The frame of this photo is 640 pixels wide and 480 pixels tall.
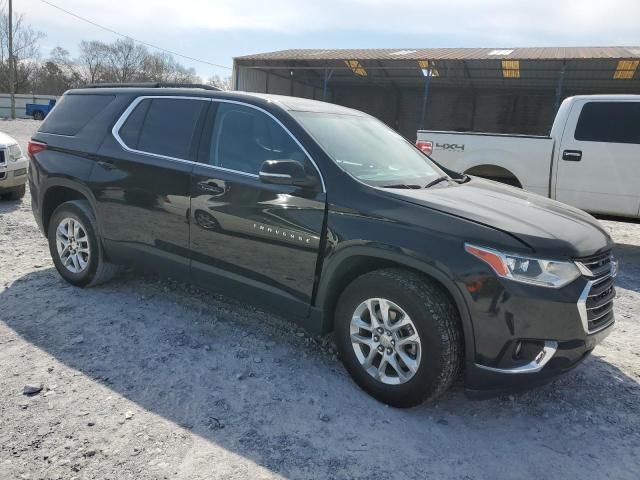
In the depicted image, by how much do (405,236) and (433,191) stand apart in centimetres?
58

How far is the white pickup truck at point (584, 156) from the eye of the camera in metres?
6.71

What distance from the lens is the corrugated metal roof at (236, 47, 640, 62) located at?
55.4 feet

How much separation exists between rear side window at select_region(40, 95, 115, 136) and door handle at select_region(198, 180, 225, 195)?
148cm

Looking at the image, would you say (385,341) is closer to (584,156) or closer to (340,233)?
(340,233)

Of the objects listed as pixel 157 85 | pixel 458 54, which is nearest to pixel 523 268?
pixel 157 85

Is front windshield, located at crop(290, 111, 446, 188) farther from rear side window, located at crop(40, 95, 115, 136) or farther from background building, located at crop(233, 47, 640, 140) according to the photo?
background building, located at crop(233, 47, 640, 140)

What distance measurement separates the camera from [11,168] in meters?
7.69

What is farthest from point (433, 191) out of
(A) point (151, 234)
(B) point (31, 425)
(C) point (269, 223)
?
(B) point (31, 425)

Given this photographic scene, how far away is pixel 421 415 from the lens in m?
2.92

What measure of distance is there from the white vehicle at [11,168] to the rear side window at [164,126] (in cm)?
462

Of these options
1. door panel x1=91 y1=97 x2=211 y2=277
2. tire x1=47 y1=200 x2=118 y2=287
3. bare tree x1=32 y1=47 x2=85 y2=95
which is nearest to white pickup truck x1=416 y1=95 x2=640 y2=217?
door panel x1=91 y1=97 x2=211 y2=277

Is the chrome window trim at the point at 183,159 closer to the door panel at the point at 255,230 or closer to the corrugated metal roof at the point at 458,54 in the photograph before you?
the door panel at the point at 255,230

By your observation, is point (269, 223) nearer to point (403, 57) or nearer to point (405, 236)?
point (405, 236)

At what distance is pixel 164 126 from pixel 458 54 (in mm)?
17105
